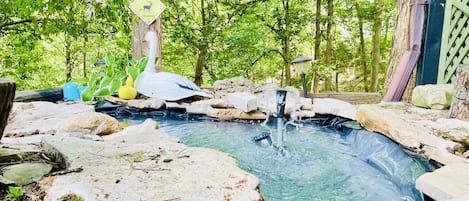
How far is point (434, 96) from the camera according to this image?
322 centimetres

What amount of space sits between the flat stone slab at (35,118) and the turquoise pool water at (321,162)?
1.01 metres

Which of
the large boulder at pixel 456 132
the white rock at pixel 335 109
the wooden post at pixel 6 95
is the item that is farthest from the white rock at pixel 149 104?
the large boulder at pixel 456 132

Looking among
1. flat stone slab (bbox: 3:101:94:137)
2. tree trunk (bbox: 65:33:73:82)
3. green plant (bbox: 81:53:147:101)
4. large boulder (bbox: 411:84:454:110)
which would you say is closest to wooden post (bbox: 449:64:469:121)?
large boulder (bbox: 411:84:454:110)

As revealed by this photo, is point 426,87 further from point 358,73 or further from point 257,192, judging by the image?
point 358,73

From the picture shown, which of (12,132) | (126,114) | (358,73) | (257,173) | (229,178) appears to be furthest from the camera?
(358,73)

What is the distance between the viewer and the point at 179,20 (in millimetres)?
6469

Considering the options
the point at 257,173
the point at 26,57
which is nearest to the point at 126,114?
the point at 257,173

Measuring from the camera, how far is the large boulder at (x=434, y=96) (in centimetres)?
316

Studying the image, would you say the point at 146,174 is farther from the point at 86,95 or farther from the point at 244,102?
the point at 86,95

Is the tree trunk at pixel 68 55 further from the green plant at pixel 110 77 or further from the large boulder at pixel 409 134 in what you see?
the large boulder at pixel 409 134

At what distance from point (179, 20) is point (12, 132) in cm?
481

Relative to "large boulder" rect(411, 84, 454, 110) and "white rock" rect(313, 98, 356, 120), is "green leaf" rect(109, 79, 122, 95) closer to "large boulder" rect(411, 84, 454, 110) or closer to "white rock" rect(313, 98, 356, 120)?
"white rock" rect(313, 98, 356, 120)

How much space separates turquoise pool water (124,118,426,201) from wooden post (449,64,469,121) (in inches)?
31.2

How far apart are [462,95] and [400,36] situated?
1983 mm
